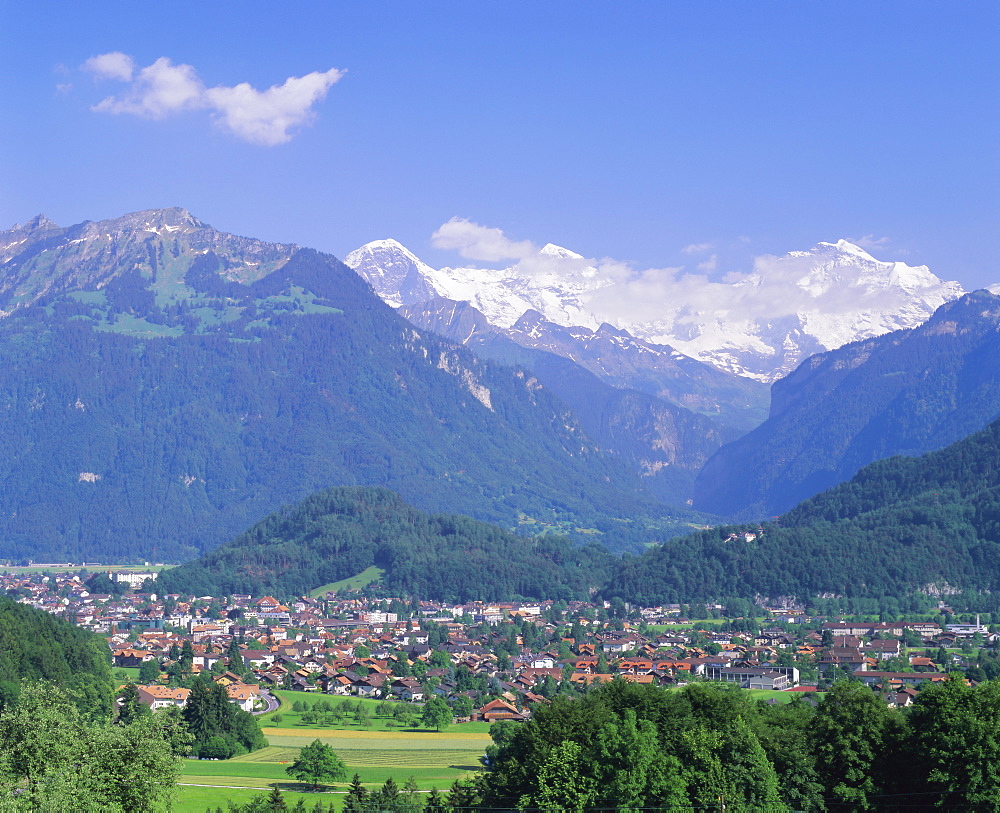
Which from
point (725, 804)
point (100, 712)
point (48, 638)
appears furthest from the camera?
point (48, 638)

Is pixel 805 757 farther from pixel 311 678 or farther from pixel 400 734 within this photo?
pixel 311 678

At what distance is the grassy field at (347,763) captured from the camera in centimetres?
8438

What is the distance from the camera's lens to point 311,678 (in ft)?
509

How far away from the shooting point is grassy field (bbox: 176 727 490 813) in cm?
8438

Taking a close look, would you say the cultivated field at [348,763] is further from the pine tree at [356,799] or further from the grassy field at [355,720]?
the pine tree at [356,799]

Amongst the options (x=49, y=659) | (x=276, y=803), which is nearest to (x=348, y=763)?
(x=276, y=803)

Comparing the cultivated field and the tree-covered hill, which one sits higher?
the tree-covered hill

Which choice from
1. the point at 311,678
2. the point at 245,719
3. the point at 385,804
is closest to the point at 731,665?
the point at 311,678

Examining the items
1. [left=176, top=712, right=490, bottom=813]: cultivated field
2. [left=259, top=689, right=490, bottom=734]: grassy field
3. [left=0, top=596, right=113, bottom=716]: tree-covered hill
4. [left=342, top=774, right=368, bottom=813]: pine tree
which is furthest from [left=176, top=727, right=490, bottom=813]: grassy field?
[left=0, top=596, right=113, bottom=716]: tree-covered hill

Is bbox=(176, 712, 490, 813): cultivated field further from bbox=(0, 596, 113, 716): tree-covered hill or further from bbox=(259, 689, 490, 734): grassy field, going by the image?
bbox=(0, 596, 113, 716): tree-covered hill

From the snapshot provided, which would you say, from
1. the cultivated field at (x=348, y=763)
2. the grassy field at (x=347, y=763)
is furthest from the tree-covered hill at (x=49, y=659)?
the grassy field at (x=347, y=763)

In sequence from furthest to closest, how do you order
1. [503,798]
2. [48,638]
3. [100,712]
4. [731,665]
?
[731,665] < [48,638] < [100,712] < [503,798]

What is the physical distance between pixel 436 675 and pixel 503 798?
8531 cm

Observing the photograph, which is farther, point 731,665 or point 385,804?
point 731,665
